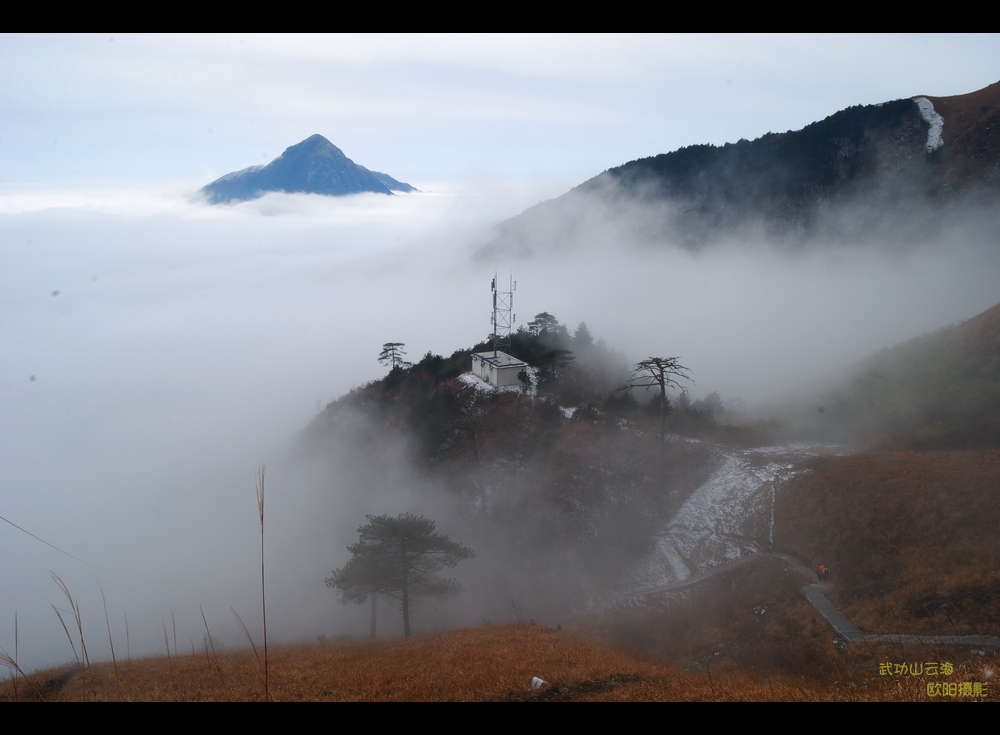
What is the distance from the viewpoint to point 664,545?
97.2ft

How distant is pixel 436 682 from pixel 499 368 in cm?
2986

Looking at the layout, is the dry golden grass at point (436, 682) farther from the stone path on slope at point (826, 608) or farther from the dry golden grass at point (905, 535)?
the dry golden grass at point (905, 535)

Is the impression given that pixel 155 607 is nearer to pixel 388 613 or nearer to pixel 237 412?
pixel 388 613

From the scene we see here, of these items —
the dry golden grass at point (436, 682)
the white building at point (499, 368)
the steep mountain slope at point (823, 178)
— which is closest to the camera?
the dry golden grass at point (436, 682)

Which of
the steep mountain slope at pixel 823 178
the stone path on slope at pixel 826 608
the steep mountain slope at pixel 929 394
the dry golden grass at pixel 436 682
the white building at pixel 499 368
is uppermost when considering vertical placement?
the steep mountain slope at pixel 823 178

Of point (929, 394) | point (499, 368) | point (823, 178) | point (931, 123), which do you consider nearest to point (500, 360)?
point (499, 368)

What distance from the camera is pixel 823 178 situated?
105 m

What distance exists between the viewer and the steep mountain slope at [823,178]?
86062 mm

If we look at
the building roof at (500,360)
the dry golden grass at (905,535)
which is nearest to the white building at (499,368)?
the building roof at (500,360)

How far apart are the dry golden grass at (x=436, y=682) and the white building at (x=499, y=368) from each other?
26405 millimetres

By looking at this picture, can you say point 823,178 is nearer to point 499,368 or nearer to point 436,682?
point 499,368

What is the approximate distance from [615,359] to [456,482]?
20905 mm
